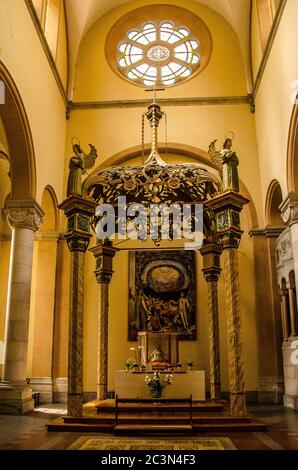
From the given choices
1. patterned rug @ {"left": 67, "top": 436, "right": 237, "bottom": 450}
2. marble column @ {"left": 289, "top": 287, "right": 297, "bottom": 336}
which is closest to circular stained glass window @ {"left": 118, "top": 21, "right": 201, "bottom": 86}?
marble column @ {"left": 289, "top": 287, "right": 297, "bottom": 336}

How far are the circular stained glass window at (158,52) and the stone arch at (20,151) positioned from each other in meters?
5.63

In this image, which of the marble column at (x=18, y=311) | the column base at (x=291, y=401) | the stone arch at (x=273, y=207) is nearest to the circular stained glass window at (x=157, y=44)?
the stone arch at (x=273, y=207)

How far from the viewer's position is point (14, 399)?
30.1 feet

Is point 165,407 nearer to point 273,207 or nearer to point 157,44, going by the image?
point 273,207

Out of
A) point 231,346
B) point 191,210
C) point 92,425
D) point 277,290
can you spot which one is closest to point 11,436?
point 92,425

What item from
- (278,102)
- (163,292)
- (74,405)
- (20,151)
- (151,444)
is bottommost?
(151,444)

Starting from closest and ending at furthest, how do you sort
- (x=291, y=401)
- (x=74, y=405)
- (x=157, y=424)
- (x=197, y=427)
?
(x=197, y=427)
(x=157, y=424)
(x=74, y=405)
(x=291, y=401)

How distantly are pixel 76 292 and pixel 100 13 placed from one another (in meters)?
10.4

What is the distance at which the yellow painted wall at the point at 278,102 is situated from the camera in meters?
9.93

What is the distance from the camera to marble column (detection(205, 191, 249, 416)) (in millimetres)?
7375

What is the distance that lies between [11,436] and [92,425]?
114 cm

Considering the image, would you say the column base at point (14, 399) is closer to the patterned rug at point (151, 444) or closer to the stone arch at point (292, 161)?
the patterned rug at point (151, 444)

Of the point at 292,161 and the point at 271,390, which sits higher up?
the point at 292,161

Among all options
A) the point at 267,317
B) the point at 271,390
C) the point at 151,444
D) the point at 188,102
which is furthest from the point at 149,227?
the point at 188,102
